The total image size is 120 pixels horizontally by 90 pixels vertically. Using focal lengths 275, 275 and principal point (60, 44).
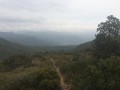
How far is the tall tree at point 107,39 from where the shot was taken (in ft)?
102

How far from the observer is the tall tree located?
1224 inches

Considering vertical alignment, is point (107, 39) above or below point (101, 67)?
above

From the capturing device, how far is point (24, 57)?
47.8 meters

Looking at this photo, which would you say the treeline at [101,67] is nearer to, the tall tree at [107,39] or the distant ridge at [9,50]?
the tall tree at [107,39]

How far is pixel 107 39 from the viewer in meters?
32.3

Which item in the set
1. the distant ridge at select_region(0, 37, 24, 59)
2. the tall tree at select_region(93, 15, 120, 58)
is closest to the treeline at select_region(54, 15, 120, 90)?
the tall tree at select_region(93, 15, 120, 58)

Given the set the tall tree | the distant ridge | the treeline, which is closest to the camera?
the treeline

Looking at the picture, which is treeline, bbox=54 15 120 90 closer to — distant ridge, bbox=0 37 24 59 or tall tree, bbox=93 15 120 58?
tall tree, bbox=93 15 120 58

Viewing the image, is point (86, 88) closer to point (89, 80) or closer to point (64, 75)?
point (89, 80)

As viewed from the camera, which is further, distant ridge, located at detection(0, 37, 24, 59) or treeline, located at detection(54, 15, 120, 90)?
distant ridge, located at detection(0, 37, 24, 59)

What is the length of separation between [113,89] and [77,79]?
4.73 meters

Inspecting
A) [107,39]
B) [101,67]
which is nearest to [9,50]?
[107,39]

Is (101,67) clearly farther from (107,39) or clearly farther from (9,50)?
(9,50)

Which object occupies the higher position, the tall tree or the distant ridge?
the tall tree
